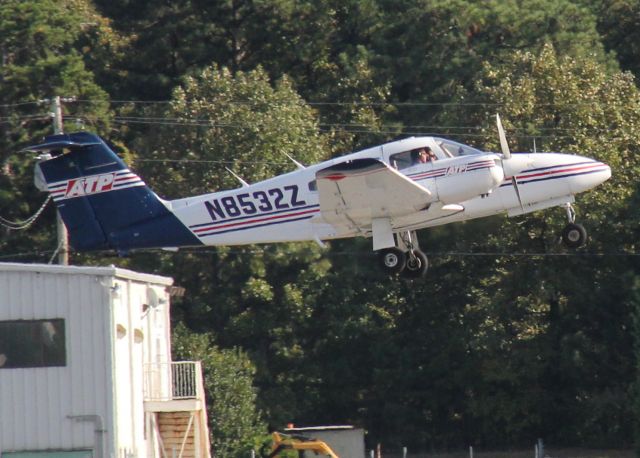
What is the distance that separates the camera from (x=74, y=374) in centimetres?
2192

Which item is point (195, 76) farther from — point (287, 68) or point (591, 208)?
point (591, 208)

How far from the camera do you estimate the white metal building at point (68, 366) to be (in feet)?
71.2

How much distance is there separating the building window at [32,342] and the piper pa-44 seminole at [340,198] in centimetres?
358

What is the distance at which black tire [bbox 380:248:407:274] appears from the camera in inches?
938

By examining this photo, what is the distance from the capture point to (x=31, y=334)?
22125 mm

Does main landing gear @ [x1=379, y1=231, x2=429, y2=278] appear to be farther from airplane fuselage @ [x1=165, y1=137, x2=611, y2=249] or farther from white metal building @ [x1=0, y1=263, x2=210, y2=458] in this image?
white metal building @ [x1=0, y1=263, x2=210, y2=458]

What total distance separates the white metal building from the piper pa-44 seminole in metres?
2.32

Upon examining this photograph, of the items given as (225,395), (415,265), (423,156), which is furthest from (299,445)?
(225,395)

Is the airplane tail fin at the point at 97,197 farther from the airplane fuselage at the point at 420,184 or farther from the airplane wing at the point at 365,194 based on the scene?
the airplane wing at the point at 365,194

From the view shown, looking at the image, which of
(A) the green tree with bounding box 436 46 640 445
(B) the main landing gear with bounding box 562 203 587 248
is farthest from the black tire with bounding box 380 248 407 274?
(A) the green tree with bounding box 436 46 640 445

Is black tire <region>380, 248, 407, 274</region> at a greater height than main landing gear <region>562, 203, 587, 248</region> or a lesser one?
lesser

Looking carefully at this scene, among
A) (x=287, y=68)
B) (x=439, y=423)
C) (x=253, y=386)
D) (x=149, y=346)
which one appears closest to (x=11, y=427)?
(x=149, y=346)

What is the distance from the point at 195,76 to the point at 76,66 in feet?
14.7

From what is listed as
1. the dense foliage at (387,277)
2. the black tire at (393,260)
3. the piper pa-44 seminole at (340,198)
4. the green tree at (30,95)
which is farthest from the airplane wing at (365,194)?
the green tree at (30,95)
